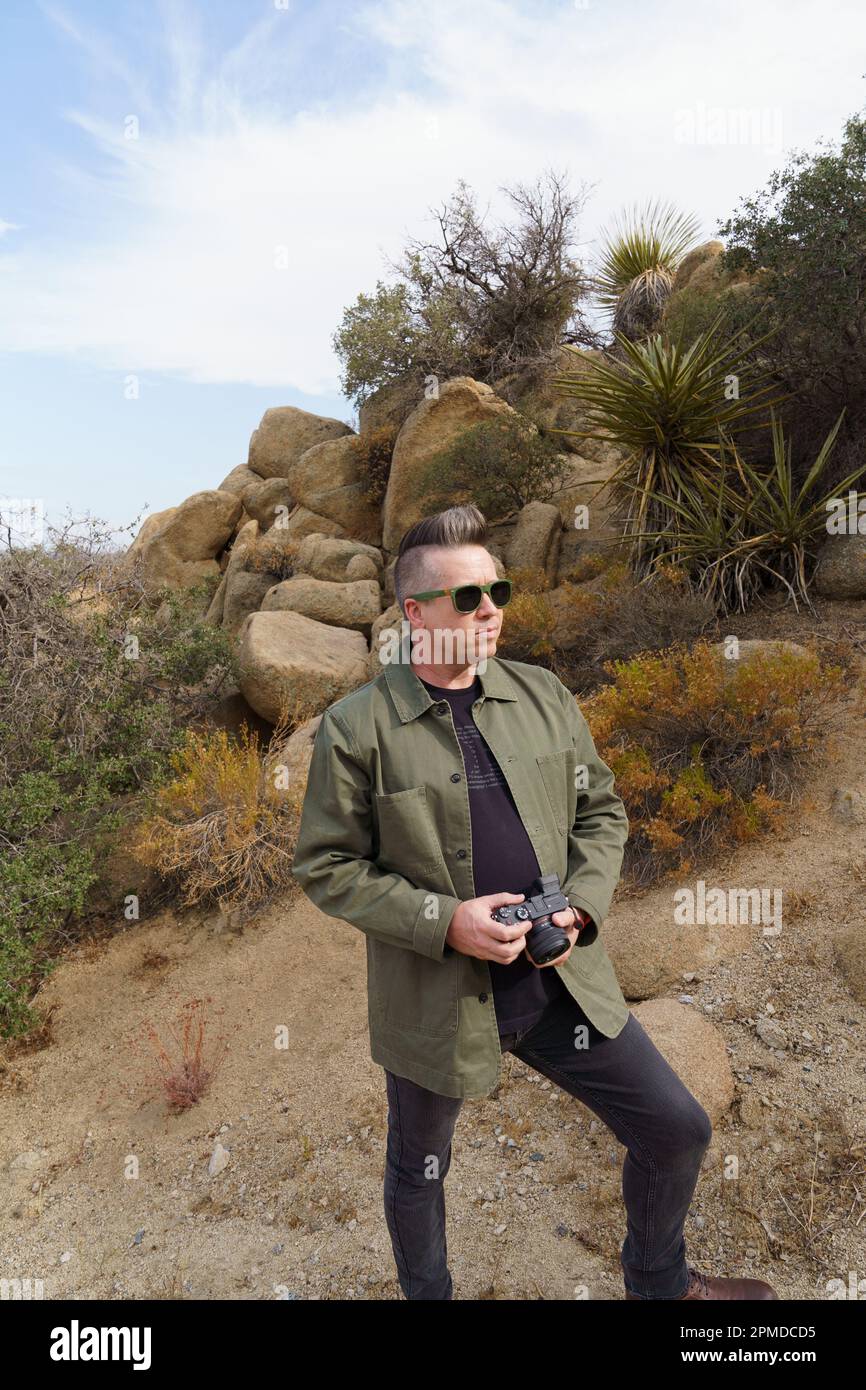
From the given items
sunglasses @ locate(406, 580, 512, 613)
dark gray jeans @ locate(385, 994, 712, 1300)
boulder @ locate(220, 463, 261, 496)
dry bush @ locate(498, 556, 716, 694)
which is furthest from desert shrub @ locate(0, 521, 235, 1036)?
boulder @ locate(220, 463, 261, 496)

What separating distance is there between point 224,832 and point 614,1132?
12.4ft

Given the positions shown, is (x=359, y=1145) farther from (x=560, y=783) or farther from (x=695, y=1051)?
(x=560, y=783)

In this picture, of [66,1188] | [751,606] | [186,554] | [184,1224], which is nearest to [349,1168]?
[184,1224]

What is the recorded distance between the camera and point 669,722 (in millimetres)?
4902

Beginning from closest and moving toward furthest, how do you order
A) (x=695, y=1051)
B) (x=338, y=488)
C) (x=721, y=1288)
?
1. (x=721, y=1288)
2. (x=695, y=1051)
3. (x=338, y=488)

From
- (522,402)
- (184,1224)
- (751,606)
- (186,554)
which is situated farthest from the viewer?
(186,554)

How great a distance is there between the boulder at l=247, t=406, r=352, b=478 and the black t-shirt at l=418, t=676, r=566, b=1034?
11.9 meters

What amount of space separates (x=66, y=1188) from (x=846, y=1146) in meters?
3.10

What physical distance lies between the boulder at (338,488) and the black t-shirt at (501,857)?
9.58 m

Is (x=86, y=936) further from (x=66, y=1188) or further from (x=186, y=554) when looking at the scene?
(x=186, y=554)

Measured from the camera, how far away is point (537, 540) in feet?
28.0

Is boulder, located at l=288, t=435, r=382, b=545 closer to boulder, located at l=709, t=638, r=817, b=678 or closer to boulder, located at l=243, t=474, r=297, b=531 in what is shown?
boulder, located at l=243, t=474, r=297, b=531

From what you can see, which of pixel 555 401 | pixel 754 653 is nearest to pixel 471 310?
pixel 555 401

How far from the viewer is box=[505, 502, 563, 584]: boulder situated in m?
8.48
